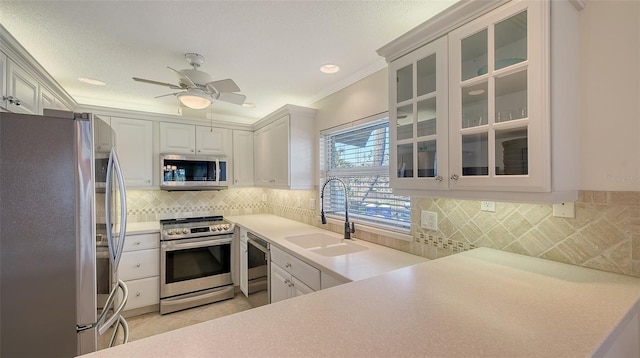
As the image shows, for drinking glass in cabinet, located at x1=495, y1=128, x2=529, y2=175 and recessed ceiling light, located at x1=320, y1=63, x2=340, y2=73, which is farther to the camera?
recessed ceiling light, located at x1=320, y1=63, x2=340, y2=73

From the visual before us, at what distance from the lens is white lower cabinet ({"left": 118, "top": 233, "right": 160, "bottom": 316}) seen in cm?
278

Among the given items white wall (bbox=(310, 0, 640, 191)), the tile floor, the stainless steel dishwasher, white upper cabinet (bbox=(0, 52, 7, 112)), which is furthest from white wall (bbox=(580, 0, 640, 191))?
white upper cabinet (bbox=(0, 52, 7, 112))

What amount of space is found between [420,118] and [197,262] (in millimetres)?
2797

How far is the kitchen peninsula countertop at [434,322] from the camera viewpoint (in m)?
0.66

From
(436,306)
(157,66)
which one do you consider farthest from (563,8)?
(157,66)

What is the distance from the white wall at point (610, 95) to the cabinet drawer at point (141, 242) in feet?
11.5

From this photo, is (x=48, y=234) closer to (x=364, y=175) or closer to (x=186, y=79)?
(x=186, y=79)

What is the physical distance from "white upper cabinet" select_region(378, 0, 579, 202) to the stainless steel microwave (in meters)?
2.68

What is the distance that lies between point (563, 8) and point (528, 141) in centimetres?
57

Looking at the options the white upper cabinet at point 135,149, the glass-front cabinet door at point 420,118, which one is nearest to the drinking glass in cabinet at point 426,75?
the glass-front cabinet door at point 420,118

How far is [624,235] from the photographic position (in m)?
1.10

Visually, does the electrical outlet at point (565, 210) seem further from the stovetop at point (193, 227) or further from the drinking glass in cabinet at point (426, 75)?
the stovetop at point (193, 227)

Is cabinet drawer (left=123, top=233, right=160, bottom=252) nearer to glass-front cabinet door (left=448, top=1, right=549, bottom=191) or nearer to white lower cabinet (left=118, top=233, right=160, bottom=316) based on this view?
white lower cabinet (left=118, top=233, right=160, bottom=316)

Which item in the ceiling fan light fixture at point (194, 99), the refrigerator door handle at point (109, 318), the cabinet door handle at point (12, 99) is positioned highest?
the ceiling fan light fixture at point (194, 99)
